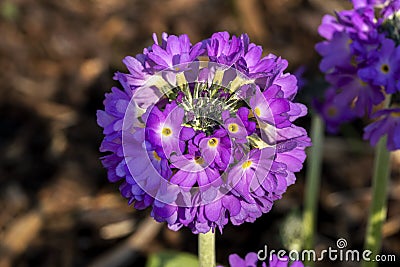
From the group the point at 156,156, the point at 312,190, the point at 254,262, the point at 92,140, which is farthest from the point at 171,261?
the point at 92,140

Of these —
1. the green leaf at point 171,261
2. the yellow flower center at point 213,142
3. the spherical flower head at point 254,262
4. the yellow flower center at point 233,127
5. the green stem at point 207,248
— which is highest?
the yellow flower center at point 233,127

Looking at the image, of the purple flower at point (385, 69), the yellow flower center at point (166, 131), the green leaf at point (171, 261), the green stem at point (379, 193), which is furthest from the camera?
the green leaf at point (171, 261)

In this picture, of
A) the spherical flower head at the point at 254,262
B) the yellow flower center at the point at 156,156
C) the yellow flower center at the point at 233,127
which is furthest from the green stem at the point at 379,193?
the yellow flower center at the point at 156,156

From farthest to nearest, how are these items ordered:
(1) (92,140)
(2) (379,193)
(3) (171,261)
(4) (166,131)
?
(1) (92,140) < (3) (171,261) < (2) (379,193) < (4) (166,131)

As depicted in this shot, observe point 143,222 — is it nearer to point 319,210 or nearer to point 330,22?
point 319,210

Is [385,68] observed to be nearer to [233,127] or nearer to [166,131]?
[233,127]

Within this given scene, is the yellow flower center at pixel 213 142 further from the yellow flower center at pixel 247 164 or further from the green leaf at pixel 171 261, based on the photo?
the green leaf at pixel 171 261
